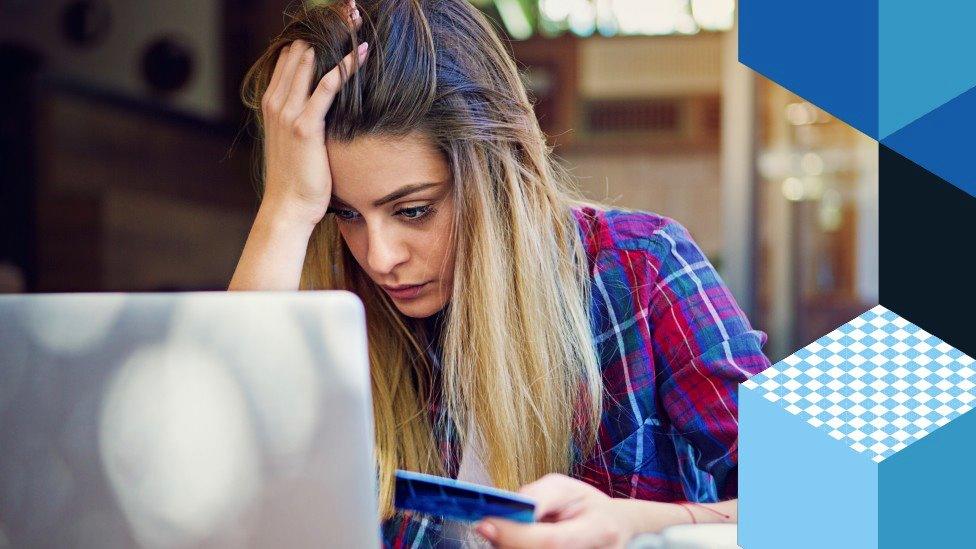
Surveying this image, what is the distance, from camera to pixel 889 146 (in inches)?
42.6

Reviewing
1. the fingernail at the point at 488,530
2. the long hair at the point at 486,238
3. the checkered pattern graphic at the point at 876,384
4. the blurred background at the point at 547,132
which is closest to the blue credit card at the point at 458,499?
the fingernail at the point at 488,530

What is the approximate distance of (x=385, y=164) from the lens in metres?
1.21

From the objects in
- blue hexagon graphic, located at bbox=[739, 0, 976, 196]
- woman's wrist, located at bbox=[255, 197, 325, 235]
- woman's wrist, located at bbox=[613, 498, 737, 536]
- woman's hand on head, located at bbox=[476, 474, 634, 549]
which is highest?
blue hexagon graphic, located at bbox=[739, 0, 976, 196]

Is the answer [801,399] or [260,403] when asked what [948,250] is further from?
[260,403]

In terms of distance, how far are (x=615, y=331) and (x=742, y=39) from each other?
43 cm

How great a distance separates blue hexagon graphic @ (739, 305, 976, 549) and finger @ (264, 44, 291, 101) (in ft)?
2.46

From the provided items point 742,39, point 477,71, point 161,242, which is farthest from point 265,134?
point 161,242

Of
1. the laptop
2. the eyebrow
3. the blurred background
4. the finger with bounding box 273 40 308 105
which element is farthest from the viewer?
the blurred background

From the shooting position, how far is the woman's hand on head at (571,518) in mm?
813

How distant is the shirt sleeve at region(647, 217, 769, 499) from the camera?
1229 mm

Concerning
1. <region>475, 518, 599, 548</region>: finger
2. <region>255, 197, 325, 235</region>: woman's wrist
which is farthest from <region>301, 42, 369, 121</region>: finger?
<region>475, 518, 599, 548</region>: finger
